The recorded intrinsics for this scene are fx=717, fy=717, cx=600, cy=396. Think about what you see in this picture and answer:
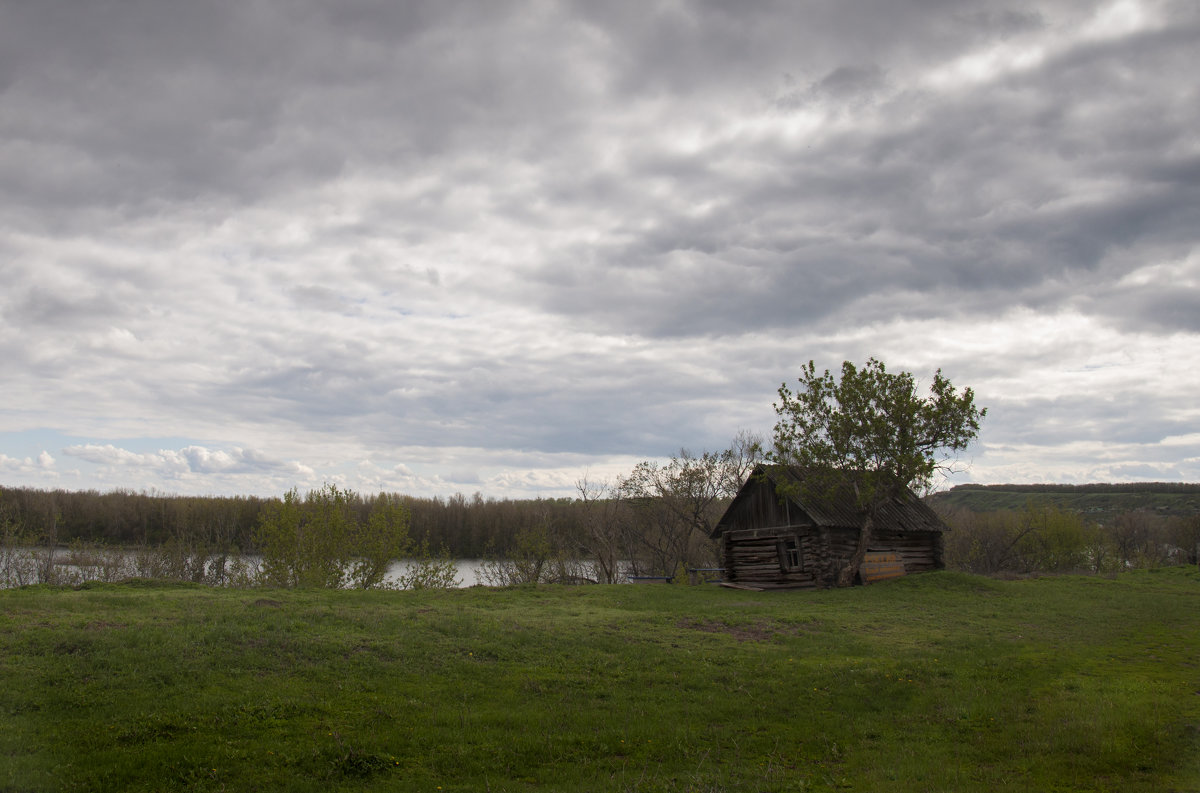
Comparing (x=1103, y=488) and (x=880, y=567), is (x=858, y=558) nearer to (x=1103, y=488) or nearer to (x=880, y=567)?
(x=880, y=567)

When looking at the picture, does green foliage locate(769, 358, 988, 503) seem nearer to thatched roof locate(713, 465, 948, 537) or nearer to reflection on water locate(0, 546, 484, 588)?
thatched roof locate(713, 465, 948, 537)

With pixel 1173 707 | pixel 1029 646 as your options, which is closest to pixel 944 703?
pixel 1173 707

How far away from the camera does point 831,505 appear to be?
123 feet

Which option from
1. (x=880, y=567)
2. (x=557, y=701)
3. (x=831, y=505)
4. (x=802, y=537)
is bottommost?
(x=880, y=567)

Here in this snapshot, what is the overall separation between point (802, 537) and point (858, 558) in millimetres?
2809

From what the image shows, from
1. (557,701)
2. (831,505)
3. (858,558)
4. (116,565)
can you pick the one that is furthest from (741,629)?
(116,565)

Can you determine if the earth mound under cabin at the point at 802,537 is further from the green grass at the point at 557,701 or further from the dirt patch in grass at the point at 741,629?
the dirt patch in grass at the point at 741,629


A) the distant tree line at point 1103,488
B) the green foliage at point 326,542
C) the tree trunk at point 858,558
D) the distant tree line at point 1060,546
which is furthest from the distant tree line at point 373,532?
the distant tree line at point 1103,488

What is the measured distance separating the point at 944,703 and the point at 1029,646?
7584mm

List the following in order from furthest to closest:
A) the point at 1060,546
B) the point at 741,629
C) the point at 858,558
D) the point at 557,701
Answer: the point at 1060,546 → the point at 858,558 → the point at 741,629 → the point at 557,701

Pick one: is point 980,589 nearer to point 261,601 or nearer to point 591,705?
point 591,705

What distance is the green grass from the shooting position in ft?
29.8

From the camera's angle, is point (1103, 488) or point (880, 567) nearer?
point (880, 567)

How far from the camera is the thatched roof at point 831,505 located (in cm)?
3556
